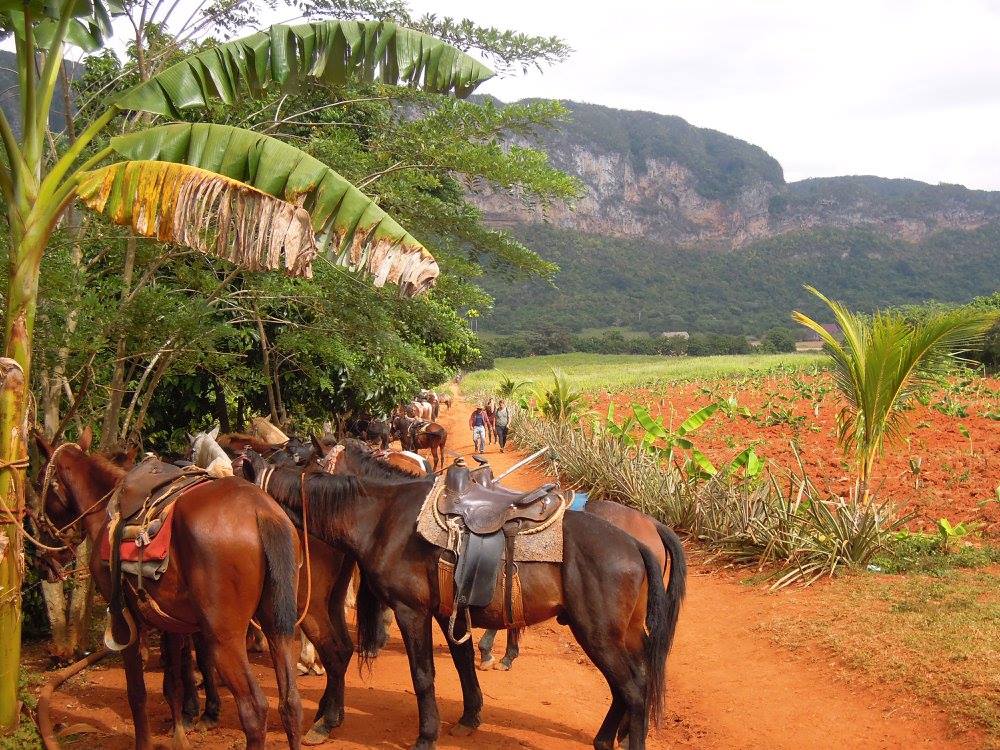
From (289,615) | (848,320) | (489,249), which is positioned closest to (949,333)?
(848,320)

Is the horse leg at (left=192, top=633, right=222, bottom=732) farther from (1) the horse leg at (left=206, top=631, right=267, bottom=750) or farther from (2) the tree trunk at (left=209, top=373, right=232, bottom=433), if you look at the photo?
(2) the tree trunk at (left=209, top=373, right=232, bottom=433)

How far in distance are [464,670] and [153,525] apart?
7.84 ft

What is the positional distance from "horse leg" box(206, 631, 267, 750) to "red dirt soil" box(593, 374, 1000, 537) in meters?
7.78

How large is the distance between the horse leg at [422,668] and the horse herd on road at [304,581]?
0.04 ft

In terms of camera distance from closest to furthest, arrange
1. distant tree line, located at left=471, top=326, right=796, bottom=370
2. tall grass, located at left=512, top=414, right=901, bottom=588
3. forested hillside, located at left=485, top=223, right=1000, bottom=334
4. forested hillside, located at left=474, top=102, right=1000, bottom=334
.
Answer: tall grass, located at left=512, top=414, right=901, bottom=588, distant tree line, located at left=471, top=326, right=796, bottom=370, forested hillside, located at left=485, top=223, right=1000, bottom=334, forested hillside, located at left=474, top=102, right=1000, bottom=334

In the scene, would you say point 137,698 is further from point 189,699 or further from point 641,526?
point 641,526

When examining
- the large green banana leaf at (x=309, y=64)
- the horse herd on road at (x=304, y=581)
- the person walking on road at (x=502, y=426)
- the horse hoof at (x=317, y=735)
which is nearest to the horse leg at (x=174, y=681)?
the horse herd on road at (x=304, y=581)

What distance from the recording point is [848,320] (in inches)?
375

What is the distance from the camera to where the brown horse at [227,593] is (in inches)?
189

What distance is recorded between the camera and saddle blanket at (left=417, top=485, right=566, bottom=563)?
207 inches

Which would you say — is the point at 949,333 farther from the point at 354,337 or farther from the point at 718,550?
the point at 354,337

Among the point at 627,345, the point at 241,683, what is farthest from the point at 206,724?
the point at 627,345

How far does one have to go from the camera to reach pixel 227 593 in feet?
15.9

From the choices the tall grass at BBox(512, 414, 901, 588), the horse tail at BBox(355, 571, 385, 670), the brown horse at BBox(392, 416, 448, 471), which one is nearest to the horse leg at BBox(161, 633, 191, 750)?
the horse tail at BBox(355, 571, 385, 670)
